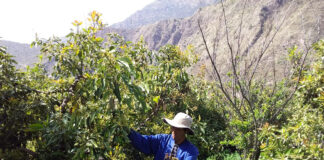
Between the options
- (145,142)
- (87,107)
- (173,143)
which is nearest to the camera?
(87,107)

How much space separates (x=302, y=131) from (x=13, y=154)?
3170mm

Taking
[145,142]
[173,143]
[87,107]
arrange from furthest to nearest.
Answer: [173,143] < [145,142] < [87,107]

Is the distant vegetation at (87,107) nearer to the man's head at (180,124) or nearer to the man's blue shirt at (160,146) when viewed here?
the man's blue shirt at (160,146)

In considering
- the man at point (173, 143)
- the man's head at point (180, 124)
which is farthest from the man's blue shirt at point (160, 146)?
the man's head at point (180, 124)

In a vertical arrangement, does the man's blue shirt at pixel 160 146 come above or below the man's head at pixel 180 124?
below

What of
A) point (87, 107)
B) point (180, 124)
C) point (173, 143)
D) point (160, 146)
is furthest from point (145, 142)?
point (87, 107)

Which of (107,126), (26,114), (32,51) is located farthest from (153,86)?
(32,51)

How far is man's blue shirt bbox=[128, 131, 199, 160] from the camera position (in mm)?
2732

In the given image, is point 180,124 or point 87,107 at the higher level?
point 87,107

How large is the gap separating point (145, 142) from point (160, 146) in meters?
0.27

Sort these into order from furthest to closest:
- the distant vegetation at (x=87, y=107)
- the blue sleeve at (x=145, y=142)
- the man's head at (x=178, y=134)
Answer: the man's head at (x=178, y=134)
the blue sleeve at (x=145, y=142)
the distant vegetation at (x=87, y=107)

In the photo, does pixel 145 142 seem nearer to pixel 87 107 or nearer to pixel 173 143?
pixel 173 143

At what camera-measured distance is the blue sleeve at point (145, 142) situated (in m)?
2.68

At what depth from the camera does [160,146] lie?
9.82 ft
